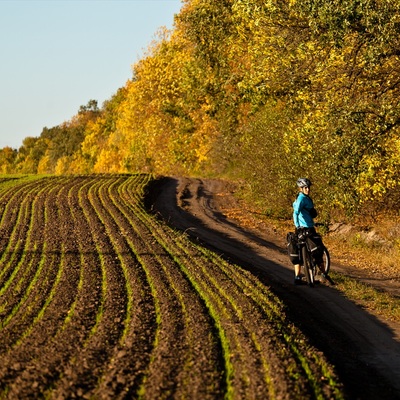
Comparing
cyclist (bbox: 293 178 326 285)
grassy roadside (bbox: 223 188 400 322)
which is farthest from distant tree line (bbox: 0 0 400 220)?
cyclist (bbox: 293 178 326 285)

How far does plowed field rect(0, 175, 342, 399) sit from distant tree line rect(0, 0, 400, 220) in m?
4.35

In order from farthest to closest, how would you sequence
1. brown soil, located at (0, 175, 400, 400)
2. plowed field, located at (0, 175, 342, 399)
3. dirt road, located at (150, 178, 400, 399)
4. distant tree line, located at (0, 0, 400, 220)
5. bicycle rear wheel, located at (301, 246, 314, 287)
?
distant tree line, located at (0, 0, 400, 220) → bicycle rear wheel, located at (301, 246, 314, 287) → dirt road, located at (150, 178, 400, 399) → brown soil, located at (0, 175, 400, 400) → plowed field, located at (0, 175, 342, 399)

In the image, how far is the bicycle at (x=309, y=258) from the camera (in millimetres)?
13609

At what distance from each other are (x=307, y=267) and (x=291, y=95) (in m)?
8.67

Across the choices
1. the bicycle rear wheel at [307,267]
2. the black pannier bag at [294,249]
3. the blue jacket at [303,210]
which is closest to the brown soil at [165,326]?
the bicycle rear wheel at [307,267]

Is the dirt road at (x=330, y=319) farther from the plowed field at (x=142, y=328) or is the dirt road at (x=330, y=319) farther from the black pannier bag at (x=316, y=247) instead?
the black pannier bag at (x=316, y=247)

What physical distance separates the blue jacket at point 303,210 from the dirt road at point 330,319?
1508 millimetres

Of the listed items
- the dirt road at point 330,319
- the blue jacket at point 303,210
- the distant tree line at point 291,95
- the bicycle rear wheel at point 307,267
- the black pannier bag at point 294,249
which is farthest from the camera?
the distant tree line at point 291,95

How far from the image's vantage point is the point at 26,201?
97.2 feet

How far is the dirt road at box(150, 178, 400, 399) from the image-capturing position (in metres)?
8.23

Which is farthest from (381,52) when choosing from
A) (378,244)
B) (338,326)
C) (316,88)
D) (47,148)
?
(47,148)

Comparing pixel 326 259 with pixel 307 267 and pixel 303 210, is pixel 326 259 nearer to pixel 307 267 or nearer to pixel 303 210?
pixel 307 267

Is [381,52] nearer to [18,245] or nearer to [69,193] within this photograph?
[18,245]

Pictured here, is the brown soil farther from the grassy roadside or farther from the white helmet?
the white helmet
